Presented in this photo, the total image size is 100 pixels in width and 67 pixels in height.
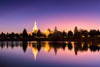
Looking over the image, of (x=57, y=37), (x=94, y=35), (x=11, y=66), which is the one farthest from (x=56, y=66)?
(x=94, y=35)

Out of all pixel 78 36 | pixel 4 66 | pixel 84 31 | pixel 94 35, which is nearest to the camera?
pixel 4 66

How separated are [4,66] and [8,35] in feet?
535

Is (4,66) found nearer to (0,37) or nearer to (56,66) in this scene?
(56,66)

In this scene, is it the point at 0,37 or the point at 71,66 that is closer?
the point at 71,66

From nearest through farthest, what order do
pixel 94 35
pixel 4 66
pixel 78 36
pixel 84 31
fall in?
1. pixel 4 66
2. pixel 78 36
3. pixel 94 35
4. pixel 84 31

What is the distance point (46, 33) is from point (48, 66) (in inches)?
6914

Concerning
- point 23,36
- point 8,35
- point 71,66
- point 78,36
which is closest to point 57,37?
point 78,36

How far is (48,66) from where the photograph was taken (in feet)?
56.2

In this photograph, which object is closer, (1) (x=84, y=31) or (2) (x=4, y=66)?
(2) (x=4, y=66)

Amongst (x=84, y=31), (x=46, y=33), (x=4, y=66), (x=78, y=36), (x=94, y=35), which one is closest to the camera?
(x=4, y=66)

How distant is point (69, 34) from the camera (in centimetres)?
17488

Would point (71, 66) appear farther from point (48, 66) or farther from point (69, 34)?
point (69, 34)

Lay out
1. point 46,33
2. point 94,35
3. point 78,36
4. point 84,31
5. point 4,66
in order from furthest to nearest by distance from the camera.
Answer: point 46,33 < point 84,31 < point 94,35 < point 78,36 < point 4,66

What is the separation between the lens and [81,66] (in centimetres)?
1705
